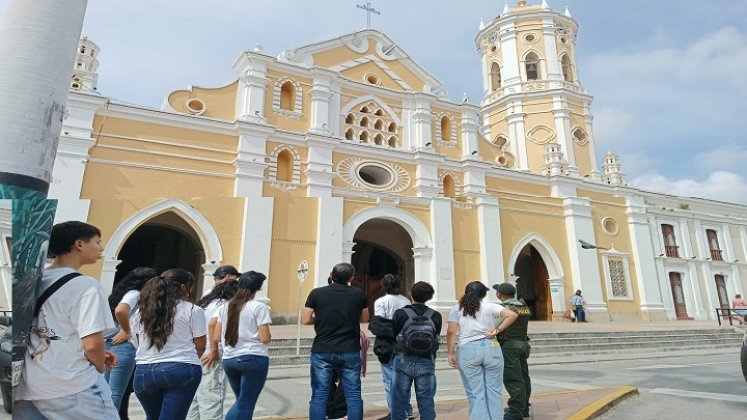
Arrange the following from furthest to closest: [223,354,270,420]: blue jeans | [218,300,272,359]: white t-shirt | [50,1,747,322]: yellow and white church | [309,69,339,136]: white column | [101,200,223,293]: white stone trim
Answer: [309,69,339,136]: white column, [50,1,747,322]: yellow and white church, [101,200,223,293]: white stone trim, [218,300,272,359]: white t-shirt, [223,354,270,420]: blue jeans

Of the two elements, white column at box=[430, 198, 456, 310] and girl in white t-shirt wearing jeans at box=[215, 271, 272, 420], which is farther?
white column at box=[430, 198, 456, 310]

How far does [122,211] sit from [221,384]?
10.4 metres

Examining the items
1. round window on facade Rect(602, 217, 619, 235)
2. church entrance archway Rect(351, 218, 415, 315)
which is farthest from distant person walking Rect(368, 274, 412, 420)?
round window on facade Rect(602, 217, 619, 235)

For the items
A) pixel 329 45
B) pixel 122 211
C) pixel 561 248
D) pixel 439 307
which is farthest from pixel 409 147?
pixel 122 211

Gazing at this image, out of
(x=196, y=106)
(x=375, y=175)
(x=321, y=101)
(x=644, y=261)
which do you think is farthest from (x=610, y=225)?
(x=196, y=106)

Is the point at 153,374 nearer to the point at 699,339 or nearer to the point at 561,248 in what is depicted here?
the point at 699,339

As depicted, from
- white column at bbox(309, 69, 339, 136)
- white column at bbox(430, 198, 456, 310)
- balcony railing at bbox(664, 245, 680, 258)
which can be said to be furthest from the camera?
balcony railing at bbox(664, 245, 680, 258)

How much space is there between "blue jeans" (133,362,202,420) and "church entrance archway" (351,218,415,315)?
15083 millimetres

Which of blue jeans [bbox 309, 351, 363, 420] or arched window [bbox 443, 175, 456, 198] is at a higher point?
arched window [bbox 443, 175, 456, 198]

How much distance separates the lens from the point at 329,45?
18.1 meters

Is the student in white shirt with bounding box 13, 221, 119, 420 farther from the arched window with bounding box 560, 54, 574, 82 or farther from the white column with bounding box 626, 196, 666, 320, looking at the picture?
the arched window with bounding box 560, 54, 574, 82

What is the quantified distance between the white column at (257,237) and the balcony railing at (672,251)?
19257 mm

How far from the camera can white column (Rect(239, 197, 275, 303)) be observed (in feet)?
45.2

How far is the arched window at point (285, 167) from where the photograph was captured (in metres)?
15.6
